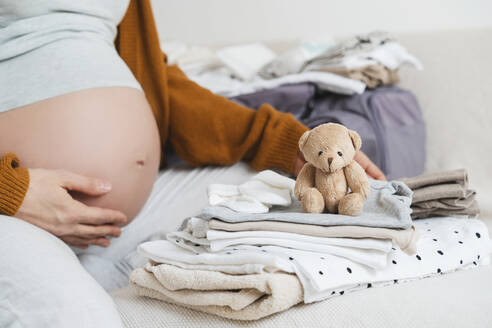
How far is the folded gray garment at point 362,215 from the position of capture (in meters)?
0.59

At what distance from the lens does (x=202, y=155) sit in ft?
3.93

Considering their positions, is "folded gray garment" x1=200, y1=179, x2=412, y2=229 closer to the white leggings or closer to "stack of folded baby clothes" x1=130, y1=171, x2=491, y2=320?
"stack of folded baby clothes" x1=130, y1=171, x2=491, y2=320

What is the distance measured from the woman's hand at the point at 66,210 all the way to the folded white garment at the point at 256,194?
295 millimetres

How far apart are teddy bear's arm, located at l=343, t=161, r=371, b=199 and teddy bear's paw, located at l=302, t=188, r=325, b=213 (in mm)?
44

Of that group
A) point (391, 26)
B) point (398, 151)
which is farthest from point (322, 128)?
point (391, 26)

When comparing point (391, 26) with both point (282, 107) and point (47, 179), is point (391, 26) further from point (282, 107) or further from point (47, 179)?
point (47, 179)

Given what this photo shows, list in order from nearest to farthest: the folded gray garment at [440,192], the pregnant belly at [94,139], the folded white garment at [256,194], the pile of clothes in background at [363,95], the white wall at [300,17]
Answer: the folded white garment at [256,194] → the folded gray garment at [440,192] → the pregnant belly at [94,139] → the pile of clothes in background at [363,95] → the white wall at [300,17]

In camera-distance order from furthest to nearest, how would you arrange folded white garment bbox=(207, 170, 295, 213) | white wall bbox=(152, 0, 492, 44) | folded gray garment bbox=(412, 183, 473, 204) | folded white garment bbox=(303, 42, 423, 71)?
white wall bbox=(152, 0, 492, 44) < folded white garment bbox=(303, 42, 423, 71) < folded gray garment bbox=(412, 183, 473, 204) < folded white garment bbox=(207, 170, 295, 213)

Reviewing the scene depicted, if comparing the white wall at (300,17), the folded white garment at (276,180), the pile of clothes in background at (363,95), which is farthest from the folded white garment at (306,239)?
the white wall at (300,17)

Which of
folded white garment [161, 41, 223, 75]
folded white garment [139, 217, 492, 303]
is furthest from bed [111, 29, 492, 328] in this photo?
folded white garment [161, 41, 223, 75]

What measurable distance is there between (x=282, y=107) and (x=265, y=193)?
2.45 ft

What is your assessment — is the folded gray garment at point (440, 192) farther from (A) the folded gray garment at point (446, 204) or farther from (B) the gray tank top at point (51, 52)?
(B) the gray tank top at point (51, 52)

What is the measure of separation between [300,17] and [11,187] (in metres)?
1.67

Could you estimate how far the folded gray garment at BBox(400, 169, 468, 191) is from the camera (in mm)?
786
